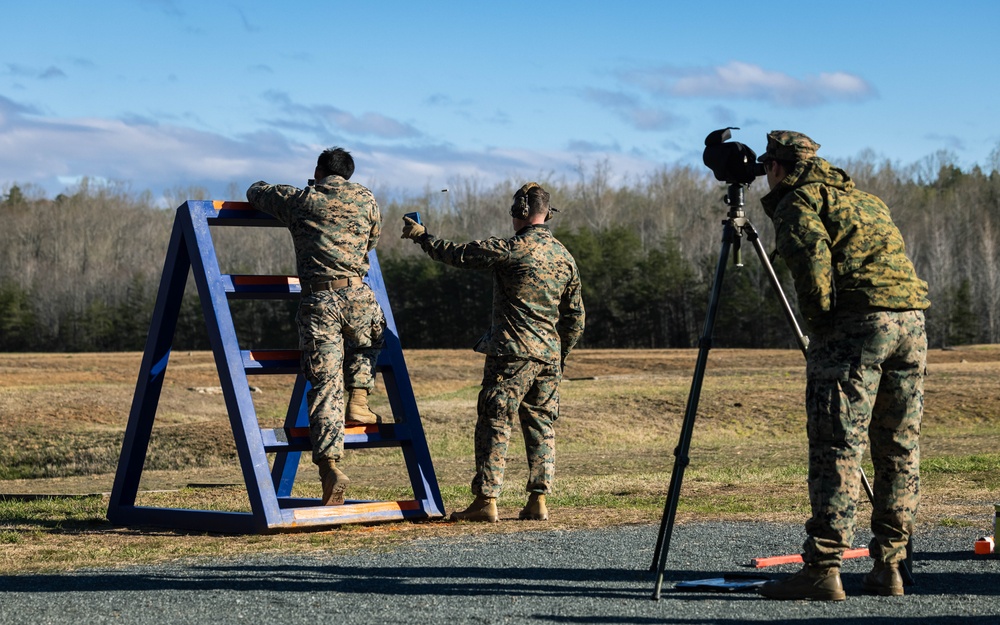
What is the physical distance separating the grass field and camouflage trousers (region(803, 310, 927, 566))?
1894 millimetres

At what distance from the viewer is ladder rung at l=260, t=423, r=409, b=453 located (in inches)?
358

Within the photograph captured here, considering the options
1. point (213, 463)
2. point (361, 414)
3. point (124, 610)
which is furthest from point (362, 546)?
point (213, 463)

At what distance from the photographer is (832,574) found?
6031 mm

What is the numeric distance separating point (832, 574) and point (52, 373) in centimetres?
3878

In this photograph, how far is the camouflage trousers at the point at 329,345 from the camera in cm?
894

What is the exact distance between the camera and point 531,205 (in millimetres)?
9414

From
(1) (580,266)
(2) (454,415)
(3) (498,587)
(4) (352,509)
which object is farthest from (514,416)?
(1) (580,266)

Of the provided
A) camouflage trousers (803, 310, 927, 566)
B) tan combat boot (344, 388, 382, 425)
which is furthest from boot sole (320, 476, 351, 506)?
camouflage trousers (803, 310, 927, 566)

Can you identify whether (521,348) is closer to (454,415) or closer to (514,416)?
(514,416)

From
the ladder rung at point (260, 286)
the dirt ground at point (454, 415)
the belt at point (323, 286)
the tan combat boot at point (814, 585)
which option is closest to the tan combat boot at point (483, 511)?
the belt at point (323, 286)

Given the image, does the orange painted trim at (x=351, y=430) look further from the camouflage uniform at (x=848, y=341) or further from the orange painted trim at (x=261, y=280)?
the camouflage uniform at (x=848, y=341)

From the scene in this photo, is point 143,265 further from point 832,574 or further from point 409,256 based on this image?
point 832,574

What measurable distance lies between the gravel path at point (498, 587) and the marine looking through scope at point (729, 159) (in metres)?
2.14

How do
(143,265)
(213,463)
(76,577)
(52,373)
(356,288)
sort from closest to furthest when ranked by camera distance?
(76,577) < (356,288) < (213,463) < (52,373) < (143,265)
